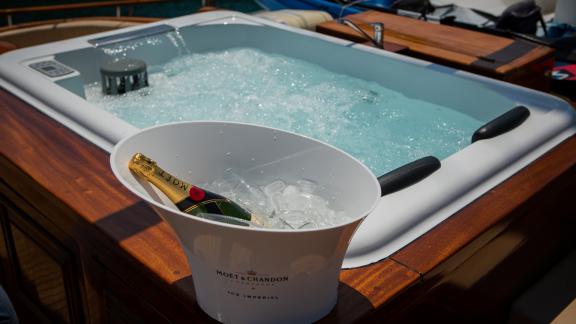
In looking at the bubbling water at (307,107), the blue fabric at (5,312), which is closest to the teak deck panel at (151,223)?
the blue fabric at (5,312)

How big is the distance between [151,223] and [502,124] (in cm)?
102

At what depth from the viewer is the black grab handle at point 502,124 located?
1.55m

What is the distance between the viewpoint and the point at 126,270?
1.11 metres

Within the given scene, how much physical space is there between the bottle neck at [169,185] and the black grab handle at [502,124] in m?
0.99

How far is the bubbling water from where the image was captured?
2076 millimetres

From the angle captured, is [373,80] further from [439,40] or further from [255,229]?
[255,229]

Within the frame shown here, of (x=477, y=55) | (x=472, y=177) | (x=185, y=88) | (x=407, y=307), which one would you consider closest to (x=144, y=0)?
(x=185, y=88)

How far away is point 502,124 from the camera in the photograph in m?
1.59

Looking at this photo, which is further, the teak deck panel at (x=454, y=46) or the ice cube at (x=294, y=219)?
the teak deck panel at (x=454, y=46)

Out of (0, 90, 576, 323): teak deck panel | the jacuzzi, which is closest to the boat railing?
the jacuzzi

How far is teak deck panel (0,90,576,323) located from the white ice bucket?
4.1 inches

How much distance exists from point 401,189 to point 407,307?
1.05 feet

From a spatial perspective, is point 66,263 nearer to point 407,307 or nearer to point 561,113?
point 407,307

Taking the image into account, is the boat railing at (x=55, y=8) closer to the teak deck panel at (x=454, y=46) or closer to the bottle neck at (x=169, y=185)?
the teak deck panel at (x=454, y=46)
